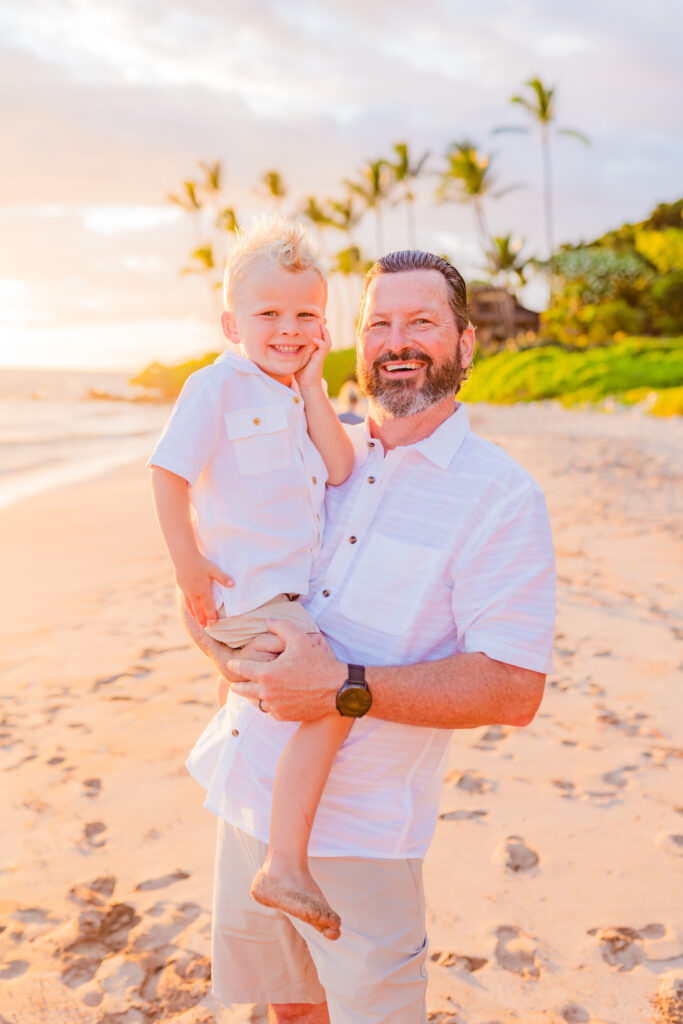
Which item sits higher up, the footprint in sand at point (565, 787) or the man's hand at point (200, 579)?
the man's hand at point (200, 579)

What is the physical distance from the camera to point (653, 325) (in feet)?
124

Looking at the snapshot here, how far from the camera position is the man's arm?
192 centimetres

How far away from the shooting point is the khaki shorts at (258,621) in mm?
2193

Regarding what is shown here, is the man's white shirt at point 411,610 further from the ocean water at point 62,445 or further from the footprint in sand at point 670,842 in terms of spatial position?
the ocean water at point 62,445

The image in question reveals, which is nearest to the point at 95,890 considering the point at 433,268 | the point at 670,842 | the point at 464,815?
the point at 464,815

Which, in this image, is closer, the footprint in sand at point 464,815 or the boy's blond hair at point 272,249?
the boy's blond hair at point 272,249

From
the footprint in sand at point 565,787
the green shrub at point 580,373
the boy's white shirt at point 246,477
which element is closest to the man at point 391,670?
the boy's white shirt at point 246,477

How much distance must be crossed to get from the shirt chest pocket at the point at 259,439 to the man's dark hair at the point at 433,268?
53cm

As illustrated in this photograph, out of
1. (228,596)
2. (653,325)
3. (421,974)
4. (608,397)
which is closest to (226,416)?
(228,596)

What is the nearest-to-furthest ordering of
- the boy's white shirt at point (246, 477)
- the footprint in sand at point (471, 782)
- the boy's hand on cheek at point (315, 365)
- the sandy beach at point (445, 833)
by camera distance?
the boy's white shirt at point (246, 477) < the boy's hand on cheek at point (315, 365) < the sandy beach at point (445, 833) < the footprint in sand at point (471, 782)

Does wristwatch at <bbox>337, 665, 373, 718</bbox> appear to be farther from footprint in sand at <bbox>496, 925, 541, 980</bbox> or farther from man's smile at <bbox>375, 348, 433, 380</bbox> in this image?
footprint in sand at <bbox>496, 925, 541, 980</bbox>

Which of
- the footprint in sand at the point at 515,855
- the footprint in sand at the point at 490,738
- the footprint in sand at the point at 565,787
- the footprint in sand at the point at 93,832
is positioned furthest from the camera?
the footprint in sand at the point at 490,738

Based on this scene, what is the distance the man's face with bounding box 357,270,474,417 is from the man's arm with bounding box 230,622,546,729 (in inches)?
29.9

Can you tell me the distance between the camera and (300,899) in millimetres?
1882
